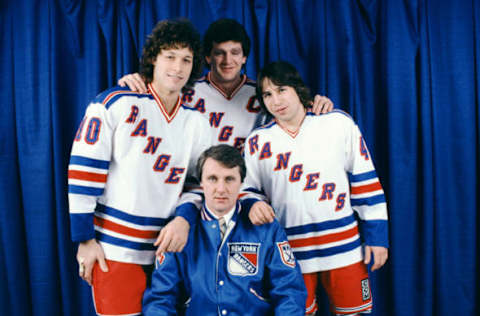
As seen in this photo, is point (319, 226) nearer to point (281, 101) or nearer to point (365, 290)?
point (365, 290)

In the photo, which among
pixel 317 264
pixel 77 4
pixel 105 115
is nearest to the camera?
pixel 105 115

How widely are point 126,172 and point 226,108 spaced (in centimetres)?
61

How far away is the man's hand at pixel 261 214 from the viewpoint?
55.0 inches

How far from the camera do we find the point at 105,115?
1.38 m

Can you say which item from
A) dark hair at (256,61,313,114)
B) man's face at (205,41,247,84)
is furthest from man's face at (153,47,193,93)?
dark hair at (256,61,313,114)

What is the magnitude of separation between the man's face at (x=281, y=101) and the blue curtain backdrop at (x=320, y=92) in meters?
0.50

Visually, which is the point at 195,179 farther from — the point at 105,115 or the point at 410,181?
the point at 410,181

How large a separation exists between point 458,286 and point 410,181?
2.22 feet

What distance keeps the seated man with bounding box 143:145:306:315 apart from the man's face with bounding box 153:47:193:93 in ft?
1.06

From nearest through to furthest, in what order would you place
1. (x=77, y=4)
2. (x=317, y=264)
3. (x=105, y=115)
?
(x=105, y=115) → (x=317, y=264) → (x=77, y=4)

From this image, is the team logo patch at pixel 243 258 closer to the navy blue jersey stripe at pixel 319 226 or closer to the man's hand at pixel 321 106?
the navy blue jersey stripe at pixel 319 226

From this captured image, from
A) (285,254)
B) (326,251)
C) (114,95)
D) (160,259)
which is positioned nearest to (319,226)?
(326,251)

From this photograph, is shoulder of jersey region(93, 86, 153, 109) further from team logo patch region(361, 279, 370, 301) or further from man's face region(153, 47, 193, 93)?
team logo patch region(361, 279, 370, 301)

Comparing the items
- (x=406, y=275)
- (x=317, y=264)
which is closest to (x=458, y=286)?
(x=406, y=275)
